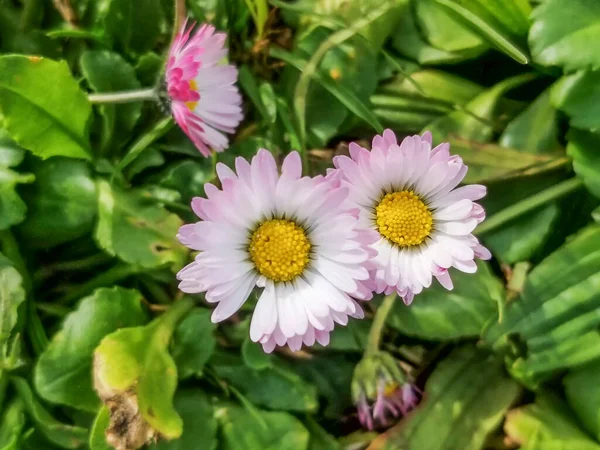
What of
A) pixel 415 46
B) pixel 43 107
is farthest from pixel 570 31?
pixel 43 107

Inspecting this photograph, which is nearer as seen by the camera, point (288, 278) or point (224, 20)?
point (288, 278)

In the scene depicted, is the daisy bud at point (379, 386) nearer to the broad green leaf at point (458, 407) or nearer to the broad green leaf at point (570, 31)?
the broad green leaf at point (458, 407)

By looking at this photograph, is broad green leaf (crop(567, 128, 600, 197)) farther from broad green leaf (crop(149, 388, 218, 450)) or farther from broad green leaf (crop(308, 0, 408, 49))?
broad green leaf (crop(149, 388, 218, 450))

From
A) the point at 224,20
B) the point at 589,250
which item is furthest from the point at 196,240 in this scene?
the point at 589,250

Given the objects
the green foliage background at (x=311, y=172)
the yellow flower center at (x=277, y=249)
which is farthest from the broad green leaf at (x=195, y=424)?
the yellow flower center at (x=277, y=249)

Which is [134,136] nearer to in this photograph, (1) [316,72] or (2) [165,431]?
(1) [316,72]

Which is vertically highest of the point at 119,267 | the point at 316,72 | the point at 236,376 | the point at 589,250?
the point at 316,72

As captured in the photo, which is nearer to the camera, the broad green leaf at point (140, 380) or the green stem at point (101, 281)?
the broad green leaf at point (140, 380)
